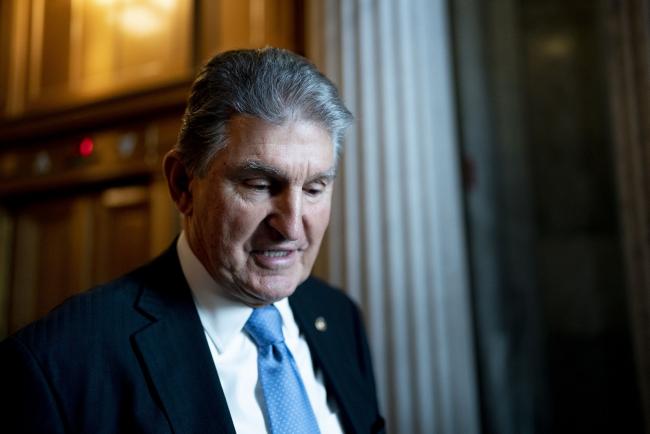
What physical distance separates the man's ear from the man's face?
3 cm

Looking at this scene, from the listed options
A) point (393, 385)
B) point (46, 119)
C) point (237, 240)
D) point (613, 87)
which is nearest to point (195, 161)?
point (237, 240)

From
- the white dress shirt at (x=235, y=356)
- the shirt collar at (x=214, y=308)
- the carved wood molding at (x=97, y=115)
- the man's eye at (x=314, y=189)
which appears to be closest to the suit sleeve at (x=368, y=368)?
the white dress shirt at (x=235, y=356)

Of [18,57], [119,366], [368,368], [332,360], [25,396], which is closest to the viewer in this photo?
[25,396]

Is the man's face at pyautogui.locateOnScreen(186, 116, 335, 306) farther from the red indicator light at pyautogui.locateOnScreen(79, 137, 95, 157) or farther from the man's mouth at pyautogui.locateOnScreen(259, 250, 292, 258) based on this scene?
the red indicator light at pyautogui.locateOnScreen(79, 137, 95, 157)

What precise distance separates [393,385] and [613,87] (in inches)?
47.2

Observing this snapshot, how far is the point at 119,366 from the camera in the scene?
3.75ft

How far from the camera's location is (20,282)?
2.91 meters

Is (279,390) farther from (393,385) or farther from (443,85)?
(443,85)

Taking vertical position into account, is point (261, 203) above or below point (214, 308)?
above

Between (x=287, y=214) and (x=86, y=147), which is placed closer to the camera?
(x=287, y=214)

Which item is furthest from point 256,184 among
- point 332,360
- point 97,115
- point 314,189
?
point 97,115

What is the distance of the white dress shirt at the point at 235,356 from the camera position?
1.21 m

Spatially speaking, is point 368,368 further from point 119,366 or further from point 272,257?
point 119,366

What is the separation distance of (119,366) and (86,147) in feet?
6.21
